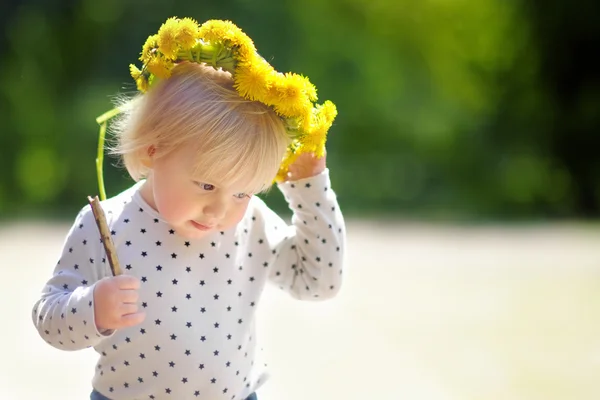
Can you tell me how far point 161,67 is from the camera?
1407mm

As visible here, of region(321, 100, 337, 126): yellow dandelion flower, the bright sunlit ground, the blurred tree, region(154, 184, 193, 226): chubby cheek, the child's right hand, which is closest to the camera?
the child's right hand

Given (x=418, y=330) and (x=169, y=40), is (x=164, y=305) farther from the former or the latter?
A: (x=418, y=330)

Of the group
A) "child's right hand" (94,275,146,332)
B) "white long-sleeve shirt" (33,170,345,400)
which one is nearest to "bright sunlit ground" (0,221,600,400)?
"white long-sleeve shirt" (33,170,345,400)

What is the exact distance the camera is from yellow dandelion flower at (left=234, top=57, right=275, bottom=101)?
1.35 meters

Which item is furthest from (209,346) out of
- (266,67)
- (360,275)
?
(360,275)

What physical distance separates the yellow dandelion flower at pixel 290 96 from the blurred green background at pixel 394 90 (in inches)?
216

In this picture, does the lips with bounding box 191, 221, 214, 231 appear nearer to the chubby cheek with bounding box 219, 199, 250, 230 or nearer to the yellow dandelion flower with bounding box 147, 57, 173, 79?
the chubby cheek with bounding box 219, 199, 250, 230

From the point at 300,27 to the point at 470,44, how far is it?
Result: 156 cm

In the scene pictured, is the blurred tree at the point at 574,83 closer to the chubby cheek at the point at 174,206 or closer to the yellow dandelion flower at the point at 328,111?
the yellow dandelion flower at the point at 328,111

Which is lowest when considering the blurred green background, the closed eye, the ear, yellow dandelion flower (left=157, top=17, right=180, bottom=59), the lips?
the lips

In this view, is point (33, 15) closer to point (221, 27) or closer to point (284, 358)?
point (284, 358)

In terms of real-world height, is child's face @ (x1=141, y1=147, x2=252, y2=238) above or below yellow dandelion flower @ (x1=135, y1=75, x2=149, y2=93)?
below

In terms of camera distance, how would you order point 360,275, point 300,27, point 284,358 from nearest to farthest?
1. point 284,358
2. point 360,275
3. point 300,27

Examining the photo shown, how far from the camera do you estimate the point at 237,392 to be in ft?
4.90
